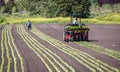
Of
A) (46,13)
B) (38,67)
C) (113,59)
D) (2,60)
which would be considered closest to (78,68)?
(38,67)

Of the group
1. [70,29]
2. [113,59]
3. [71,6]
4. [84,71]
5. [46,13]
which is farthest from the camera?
[46,13]

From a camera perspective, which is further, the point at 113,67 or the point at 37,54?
the point at 37,54

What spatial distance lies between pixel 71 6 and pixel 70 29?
2662 inches

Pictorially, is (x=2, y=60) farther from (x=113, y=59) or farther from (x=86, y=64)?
(x=113, y=59)

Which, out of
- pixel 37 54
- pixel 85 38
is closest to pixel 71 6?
pixel 85 38

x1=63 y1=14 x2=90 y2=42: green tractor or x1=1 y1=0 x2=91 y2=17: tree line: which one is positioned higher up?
x1=63 y1=14 x2=90 y2=42: green tractor

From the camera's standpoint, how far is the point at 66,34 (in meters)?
32.8

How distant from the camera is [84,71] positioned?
16.6 m

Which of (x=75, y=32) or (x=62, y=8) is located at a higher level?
(x=75, y=32)

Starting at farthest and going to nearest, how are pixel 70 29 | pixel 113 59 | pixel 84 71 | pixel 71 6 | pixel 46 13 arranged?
1. pixel 46 13
2. pixel 71 6
3. pixel 70 29
4. pixel 113 59
5. pixel 84 71

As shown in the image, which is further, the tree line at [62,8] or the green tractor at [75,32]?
the tree line at [62,8]

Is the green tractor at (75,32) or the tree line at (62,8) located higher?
the green tractor at (75,32)

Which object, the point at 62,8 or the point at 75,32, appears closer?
the point at 75,32

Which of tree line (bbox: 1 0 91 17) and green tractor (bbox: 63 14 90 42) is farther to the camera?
tree line (bbox: 1 0 91 17)
